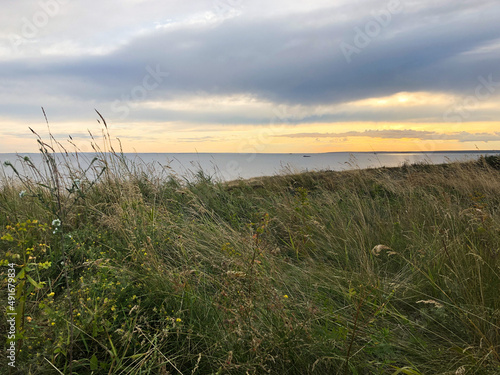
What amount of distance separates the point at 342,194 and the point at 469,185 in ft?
A: 9.38

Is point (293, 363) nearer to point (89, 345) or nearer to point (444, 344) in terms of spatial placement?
point (444, 344)

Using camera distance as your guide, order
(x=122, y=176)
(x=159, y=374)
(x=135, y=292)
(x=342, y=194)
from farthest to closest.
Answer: (x=342, y=194)
(x=122, y=176)
(x=135, y=292)
(x=159, y=374)

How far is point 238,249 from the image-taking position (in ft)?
10.3

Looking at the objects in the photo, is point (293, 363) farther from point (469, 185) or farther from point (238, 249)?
point (469, 185)

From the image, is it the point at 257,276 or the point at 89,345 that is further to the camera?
the point at 257,276

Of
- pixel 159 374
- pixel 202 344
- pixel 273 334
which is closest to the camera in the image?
pixel 159 374

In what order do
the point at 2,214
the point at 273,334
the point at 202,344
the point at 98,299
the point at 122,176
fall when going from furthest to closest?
1. the point at 122,176
2. the point at 2,214
3. the point at 98,299
4. the point at 202,344
5. the point at 273,334

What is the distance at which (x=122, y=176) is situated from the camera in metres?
5.18

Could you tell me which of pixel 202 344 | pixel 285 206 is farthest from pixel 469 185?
pixel 202 344

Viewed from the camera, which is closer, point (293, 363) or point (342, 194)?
point (293, 363)

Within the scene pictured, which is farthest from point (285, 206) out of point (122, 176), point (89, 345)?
point (89, 345)

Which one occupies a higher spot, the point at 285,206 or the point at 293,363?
the point at 285,206

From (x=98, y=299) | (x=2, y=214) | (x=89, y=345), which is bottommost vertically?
(x=89, y=345)

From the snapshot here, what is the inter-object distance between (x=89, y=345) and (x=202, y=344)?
2.32 ft
